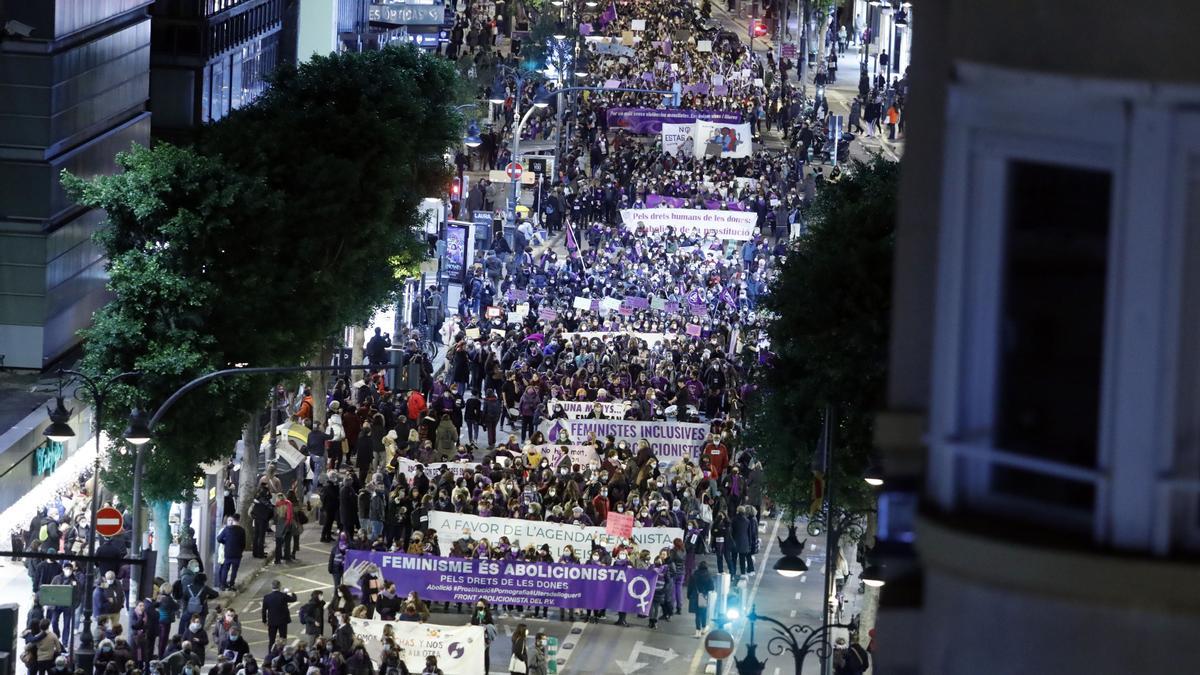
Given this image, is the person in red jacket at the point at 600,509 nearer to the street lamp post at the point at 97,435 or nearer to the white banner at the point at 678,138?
the street lamp post at the point at 97,435

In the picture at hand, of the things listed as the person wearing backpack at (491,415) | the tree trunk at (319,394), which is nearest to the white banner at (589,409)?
the person wearing backpack at (491,415)

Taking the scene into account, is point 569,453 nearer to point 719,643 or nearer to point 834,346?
point 834,346

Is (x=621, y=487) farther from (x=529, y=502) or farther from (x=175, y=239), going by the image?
(x=175, y=239)

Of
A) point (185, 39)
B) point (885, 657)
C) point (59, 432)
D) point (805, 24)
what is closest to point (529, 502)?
point (59, 432)

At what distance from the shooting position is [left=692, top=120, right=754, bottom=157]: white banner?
259 ft

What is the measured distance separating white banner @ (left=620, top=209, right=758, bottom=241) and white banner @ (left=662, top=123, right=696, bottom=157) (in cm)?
1551

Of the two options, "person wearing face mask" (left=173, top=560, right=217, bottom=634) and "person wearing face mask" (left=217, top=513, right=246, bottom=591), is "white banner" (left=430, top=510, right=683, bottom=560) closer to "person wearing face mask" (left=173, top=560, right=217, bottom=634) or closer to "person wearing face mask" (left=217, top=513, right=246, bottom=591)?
"person wearing face mask" (left=217, top=513, right=246, bottom=591)

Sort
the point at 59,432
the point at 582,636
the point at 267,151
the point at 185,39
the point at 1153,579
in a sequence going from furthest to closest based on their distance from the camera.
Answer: the point at 185,39, the point at 267,151, the point at 582,636, the point at 59,432, the point at 1153,579

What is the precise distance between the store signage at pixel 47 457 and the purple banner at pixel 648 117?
46.1 m

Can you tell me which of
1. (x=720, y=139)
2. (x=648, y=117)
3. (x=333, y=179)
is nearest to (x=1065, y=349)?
(x=333, y=179)

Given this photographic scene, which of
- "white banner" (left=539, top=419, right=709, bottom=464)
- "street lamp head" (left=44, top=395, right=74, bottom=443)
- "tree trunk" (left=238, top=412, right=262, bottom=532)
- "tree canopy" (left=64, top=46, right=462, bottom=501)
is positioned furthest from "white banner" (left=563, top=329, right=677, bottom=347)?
"street lamp head" (left=44, top=395, right=74, bottom=443)

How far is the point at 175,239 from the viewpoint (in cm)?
3466

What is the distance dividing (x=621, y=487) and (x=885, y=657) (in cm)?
3023

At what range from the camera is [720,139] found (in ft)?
259
